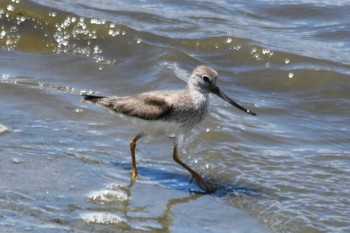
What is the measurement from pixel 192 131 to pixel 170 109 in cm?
100

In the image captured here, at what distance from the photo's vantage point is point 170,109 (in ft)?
22.7

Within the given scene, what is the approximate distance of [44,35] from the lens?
1088 centimetres

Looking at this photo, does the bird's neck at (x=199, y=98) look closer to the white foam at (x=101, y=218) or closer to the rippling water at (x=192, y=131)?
the rippling water at (x=192, y=131)

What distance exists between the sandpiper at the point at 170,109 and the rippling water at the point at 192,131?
0.34 meters

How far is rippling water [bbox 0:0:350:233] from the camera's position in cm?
613

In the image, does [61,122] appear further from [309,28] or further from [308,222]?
[309,28]

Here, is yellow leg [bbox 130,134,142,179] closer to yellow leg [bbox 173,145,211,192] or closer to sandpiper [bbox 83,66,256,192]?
sandpiper [bbox 83,66,256,192]

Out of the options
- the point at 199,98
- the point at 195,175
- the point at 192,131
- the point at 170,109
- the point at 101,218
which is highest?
the point at 199,98

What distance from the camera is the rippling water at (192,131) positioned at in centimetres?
613

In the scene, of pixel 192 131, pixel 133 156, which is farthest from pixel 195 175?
pixel 192 131

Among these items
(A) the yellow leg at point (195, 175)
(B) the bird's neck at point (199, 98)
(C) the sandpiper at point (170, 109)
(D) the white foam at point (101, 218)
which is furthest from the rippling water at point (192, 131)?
(B) the bird's neck at point (199, 98)

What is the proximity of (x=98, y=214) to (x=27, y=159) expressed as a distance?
4.18 ft

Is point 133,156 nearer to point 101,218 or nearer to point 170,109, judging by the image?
point 170,109

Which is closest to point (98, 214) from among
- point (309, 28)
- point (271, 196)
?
point (271, 196)
